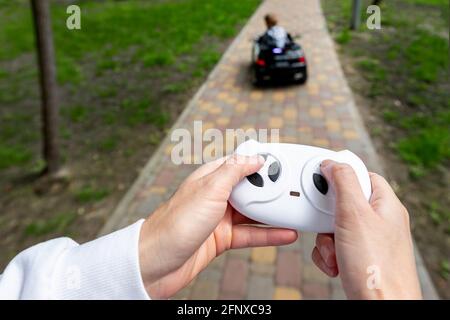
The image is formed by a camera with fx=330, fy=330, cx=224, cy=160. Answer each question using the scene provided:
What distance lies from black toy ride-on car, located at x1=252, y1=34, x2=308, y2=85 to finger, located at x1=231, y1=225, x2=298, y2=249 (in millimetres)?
3585

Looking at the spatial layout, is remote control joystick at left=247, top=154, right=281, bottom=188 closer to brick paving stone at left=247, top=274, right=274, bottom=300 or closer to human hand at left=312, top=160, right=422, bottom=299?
human hand at left=312, top=160, right=422, bottom=299

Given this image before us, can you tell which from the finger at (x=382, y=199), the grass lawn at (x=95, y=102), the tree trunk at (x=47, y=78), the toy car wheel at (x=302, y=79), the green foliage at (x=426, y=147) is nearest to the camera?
the finger at (x=382, y=199)

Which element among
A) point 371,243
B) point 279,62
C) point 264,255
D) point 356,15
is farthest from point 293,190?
point 356,15

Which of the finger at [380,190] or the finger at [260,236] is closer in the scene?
the finger at [380,190]

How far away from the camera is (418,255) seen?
238cm

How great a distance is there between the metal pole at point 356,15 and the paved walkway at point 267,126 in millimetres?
670

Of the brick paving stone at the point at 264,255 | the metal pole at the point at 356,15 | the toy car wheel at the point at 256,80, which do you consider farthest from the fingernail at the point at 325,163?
the metal pole at the point at 356,15

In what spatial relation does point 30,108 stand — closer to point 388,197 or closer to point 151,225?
point 151,225

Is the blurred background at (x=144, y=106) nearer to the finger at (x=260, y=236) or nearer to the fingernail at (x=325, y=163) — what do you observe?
the finger at (x=260, y=236)

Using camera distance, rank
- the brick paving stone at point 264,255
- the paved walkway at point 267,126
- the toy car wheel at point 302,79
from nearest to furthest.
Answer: the paved walkway at point 267,126
the brick paving stone at point 264,255
the toy car wheel at point 302,79

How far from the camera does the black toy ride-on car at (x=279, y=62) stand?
4559mm

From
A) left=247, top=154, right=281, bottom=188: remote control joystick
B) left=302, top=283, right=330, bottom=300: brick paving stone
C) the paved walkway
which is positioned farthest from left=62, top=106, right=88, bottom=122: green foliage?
left=247, top=154, right=281, bottom=188: remote control joystick

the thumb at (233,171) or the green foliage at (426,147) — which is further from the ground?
the thumb at (233,171)

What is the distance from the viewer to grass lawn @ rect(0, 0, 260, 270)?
119 inches
